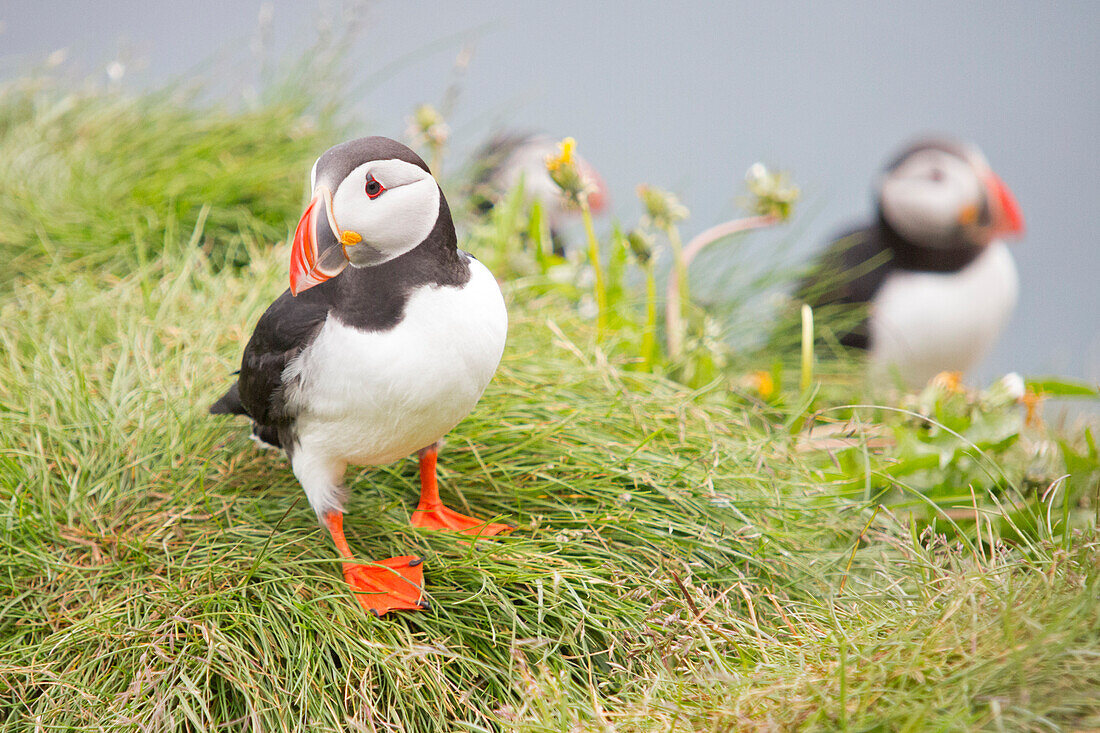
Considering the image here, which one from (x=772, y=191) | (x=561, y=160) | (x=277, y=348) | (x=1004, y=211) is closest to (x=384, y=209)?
(x=277, y=348)

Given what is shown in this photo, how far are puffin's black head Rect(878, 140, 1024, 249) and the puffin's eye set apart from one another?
2.97 metres

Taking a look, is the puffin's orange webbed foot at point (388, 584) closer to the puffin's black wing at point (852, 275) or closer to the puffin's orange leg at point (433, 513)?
the puffin's orange leg at point (433, 513)

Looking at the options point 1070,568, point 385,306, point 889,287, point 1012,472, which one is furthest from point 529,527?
point 889,287

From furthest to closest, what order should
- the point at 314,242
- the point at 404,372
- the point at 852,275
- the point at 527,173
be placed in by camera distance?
the point at 527,173
the point at 852,275
the point at 404,372
the point at 314,242

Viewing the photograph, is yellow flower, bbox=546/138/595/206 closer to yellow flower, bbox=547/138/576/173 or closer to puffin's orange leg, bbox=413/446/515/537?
yellow flower, bbox=547/138/576/173

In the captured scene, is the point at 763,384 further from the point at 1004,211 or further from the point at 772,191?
the point at 1004,211

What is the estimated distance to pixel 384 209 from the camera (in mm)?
1377

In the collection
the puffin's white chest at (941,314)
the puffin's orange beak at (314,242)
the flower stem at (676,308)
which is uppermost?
the puffin's orange beak at (314,242)

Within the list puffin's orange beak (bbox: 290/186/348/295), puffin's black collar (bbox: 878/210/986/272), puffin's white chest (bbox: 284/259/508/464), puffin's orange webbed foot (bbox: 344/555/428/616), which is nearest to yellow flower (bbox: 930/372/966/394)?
puffin's black collar (bbox: 878/210/986/272)

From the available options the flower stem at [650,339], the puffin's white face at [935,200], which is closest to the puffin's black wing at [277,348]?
the flower stem at [650,339]

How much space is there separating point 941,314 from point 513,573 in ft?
9.35

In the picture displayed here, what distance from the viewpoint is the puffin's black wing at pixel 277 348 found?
5.09 ft

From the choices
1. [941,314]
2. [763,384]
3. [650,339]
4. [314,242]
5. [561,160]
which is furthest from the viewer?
[941,314]

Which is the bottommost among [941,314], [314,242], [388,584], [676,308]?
[941,314]
